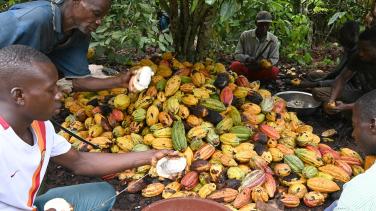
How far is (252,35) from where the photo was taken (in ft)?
21.6

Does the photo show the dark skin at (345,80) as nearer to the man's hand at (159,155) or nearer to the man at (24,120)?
the man's hand at (159,155)

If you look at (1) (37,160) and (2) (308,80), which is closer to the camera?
(1) (37,160)

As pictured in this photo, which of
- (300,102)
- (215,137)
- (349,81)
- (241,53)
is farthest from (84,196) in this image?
(241,53)

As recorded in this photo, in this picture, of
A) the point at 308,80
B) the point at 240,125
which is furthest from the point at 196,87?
the point at 308,80

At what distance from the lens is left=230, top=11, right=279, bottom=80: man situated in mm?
5887

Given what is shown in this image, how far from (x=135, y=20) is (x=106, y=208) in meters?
2.35

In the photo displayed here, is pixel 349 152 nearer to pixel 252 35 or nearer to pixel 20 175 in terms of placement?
pixel 20 175

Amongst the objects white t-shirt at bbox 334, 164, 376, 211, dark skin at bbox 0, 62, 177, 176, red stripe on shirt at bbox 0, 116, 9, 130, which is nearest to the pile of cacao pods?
white t-shirt at bbox 334, 164, 376, 211

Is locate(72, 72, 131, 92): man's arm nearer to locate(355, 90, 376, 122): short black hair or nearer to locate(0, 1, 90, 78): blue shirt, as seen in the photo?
locate(0, 1, 90, 78): blue shirt

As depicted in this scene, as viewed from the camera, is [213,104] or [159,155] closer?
[159,155]

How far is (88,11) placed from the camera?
2.62 meters

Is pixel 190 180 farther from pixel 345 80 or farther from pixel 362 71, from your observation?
pixel 362 71

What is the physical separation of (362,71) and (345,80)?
21cm

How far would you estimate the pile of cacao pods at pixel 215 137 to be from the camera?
3229 millimetres
